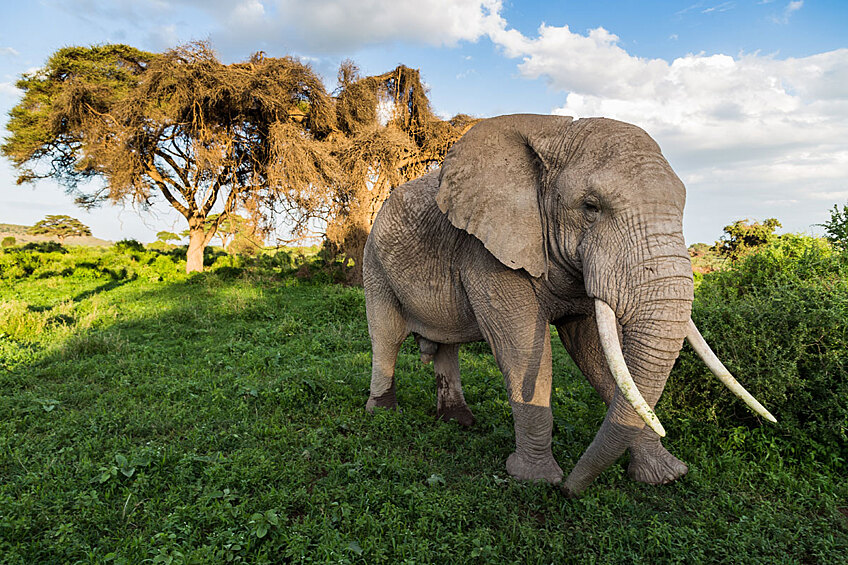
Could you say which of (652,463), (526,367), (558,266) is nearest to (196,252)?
(526,367)

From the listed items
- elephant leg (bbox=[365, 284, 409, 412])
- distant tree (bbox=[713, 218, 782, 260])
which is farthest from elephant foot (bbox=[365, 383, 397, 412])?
distant tree (bbox=[713, 218, 782, 260])

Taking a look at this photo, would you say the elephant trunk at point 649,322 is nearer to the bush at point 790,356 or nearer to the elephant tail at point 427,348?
the bush at point 790,356

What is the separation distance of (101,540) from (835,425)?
5703mm

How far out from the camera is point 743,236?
33.2 ft

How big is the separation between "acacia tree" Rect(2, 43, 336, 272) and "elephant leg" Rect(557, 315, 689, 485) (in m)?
12.7

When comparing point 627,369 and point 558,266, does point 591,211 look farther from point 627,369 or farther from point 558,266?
point 627,369

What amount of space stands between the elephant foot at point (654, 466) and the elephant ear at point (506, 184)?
1.81 meters

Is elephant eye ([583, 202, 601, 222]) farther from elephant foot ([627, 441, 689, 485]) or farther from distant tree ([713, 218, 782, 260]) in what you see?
distant tree ([713, 218, 782, 260])

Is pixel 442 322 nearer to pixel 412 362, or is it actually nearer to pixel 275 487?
pixel 275 487

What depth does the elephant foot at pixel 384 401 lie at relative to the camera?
223 inches

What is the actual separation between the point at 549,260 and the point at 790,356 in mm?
2880

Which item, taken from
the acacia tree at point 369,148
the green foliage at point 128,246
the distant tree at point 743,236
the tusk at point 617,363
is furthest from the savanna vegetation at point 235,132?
the tusk at point 617,363

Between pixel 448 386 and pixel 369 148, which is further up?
pixel 369 148

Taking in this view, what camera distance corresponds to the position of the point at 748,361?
4.89 m
